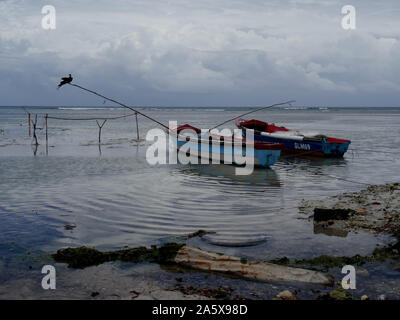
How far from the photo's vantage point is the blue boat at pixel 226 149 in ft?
53.7

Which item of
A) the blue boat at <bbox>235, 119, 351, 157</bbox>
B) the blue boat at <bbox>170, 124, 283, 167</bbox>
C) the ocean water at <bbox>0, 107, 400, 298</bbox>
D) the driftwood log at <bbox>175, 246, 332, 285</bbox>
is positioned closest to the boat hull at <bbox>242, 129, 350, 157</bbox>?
the blue boat at <bbox>235, 119, 351, 157</bbox>

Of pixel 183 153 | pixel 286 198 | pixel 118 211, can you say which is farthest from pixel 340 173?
pixel 118 211

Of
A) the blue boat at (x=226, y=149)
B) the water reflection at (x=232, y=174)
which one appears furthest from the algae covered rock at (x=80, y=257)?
the blue boat at (x=226, y=149)

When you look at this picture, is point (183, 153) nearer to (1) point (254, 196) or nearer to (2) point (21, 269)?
(1) point (254, 196)

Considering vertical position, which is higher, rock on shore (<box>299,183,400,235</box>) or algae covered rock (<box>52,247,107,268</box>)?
rock on shore (<box>299,183,400,235</box>)

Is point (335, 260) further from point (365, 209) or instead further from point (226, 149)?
point (226, 149)

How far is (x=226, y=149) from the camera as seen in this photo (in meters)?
17.2

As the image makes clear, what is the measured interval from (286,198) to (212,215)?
2.72 m

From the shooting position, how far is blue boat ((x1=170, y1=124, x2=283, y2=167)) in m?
16.4

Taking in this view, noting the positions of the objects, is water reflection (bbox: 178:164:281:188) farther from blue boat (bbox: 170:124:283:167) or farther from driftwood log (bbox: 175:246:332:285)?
driftwood log (bbox: 175:246:332:285)

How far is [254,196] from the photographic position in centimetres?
1155

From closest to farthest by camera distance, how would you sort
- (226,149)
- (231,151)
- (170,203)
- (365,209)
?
(365,209) → (170,203) → (231,151) → (226,149)

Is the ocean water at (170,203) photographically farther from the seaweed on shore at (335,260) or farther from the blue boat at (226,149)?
the blue boat at (226,149)

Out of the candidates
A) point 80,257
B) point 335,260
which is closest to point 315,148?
point 335,260
